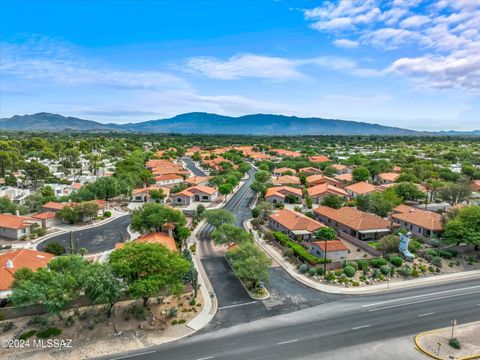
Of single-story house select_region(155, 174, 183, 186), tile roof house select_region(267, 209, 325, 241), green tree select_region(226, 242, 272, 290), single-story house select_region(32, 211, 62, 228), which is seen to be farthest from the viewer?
single-story house select_region(155, 174, 183, 186)

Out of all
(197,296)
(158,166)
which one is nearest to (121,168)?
(158,166)

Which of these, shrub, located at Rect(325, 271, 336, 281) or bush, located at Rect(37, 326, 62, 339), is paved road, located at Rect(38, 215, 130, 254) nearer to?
bush, located at Rect(37, 326, 62, 339)

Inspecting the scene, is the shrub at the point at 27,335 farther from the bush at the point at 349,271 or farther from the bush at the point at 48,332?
the bush at the point at 349,271

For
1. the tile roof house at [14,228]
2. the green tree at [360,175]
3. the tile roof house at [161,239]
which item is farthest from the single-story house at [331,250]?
the green tree at [360,175]

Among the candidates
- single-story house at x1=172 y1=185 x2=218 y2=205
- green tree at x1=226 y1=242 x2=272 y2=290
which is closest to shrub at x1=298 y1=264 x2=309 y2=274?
green tree at x1=226 y1=242 x2=272 y2=290

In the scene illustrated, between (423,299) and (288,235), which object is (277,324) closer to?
(423,299)

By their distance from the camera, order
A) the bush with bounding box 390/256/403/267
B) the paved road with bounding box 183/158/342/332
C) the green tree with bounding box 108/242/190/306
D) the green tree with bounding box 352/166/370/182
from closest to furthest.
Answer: the green tree with bounding box 108/242/190/306 → the paved road with bounding box 183/158/342/332 → the bush with bounding box 390/256/403/267 → the green tree with bounding box 352/166/370/182
